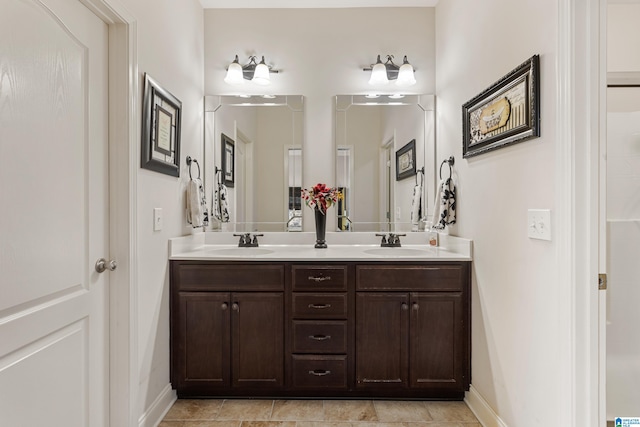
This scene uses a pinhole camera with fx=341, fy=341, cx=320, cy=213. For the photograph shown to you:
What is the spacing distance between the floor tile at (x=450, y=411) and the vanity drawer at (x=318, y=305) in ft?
2.56

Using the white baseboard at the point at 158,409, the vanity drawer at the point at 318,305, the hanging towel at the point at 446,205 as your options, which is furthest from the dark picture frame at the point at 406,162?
the white baseboard at the point at 158,409

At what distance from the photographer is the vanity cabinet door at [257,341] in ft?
6.70

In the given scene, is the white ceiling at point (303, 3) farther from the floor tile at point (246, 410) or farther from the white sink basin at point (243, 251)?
the floor tile at point (246, 410)

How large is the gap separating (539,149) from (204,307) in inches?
75.5

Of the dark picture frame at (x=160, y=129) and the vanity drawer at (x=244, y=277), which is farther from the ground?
the dark picture frame at (x=160, y=129)

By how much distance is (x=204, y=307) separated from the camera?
206cm

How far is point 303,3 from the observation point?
261 centimetres

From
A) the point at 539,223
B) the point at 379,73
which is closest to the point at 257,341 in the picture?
the point at 539,223

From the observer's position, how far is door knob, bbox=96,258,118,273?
1.50 meters

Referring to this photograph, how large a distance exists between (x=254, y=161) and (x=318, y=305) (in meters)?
1.27

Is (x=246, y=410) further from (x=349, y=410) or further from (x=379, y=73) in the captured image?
(x=379, y=73)

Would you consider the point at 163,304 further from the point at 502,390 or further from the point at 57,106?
the point at 502,390

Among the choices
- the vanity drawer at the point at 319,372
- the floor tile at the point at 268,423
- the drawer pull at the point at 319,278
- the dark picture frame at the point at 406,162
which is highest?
the dark picture frame at the point at 406,162

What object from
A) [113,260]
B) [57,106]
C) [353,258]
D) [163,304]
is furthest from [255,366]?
[57,106]
